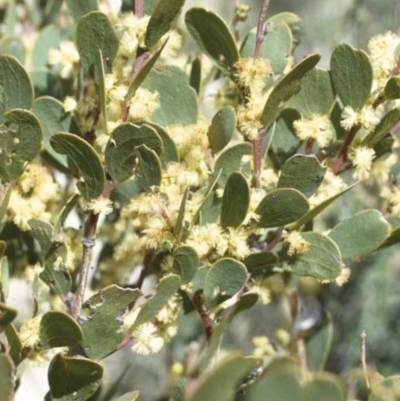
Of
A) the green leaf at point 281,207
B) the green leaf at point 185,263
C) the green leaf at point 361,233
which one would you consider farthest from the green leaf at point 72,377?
the green leaf at point 361,233

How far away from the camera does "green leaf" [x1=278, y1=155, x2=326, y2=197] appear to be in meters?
0.85

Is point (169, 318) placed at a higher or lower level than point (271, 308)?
higher

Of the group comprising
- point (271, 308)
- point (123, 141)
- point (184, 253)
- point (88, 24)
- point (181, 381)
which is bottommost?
point (271, 308)

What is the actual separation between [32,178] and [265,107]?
0.91 feet

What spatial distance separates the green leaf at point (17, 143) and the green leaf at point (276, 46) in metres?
0.30

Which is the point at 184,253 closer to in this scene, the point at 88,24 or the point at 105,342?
the point at 105,342

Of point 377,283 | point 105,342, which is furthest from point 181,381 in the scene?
point 377,283

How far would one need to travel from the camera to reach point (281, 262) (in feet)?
3.10

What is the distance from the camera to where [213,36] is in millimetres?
889

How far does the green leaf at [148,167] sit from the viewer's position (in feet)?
2.61

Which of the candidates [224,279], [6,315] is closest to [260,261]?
Answer: [224,279]

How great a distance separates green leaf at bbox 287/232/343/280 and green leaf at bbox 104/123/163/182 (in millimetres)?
209

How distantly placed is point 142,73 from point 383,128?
0.27 metres

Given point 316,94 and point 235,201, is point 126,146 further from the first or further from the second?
point 316,94
